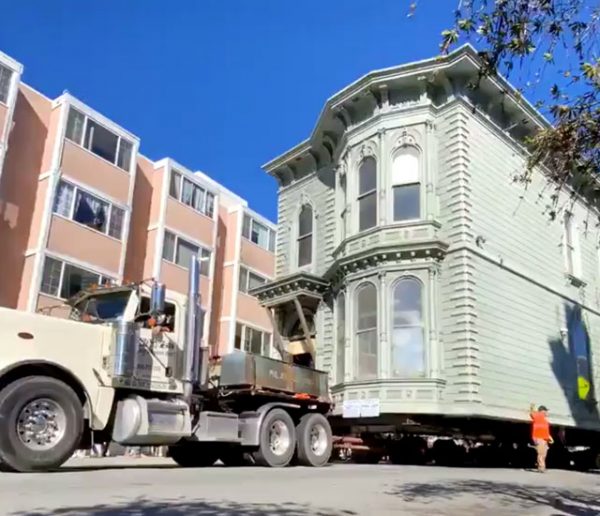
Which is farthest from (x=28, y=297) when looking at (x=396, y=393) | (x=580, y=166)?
(x=580, y=166)

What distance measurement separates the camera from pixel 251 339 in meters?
34.7

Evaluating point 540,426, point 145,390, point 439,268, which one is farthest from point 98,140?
point 540,426

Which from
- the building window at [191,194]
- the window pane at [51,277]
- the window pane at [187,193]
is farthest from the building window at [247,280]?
the window pane at [51,277]

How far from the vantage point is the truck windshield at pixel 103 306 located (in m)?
12.0

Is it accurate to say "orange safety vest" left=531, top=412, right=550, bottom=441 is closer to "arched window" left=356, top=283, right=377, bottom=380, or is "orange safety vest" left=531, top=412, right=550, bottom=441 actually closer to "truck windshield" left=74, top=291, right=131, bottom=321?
"arched window" left=356, top=283, right=377, bottom=380

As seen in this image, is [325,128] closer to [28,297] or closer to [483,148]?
[483,148]

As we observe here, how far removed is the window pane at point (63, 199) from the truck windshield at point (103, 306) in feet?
44.4

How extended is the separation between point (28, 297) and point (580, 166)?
1971cm

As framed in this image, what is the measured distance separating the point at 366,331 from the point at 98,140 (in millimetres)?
14889

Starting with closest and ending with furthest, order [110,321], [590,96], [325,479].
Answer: [590,96]
[325,479]
[110,321]

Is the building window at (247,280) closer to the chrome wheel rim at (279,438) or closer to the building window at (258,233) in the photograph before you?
the building window at (258,233)

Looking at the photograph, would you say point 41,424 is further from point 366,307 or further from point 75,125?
point 75,125

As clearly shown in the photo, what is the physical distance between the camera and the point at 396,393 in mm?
16844

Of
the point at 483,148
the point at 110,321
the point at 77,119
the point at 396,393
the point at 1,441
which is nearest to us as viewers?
the point at 1,441
